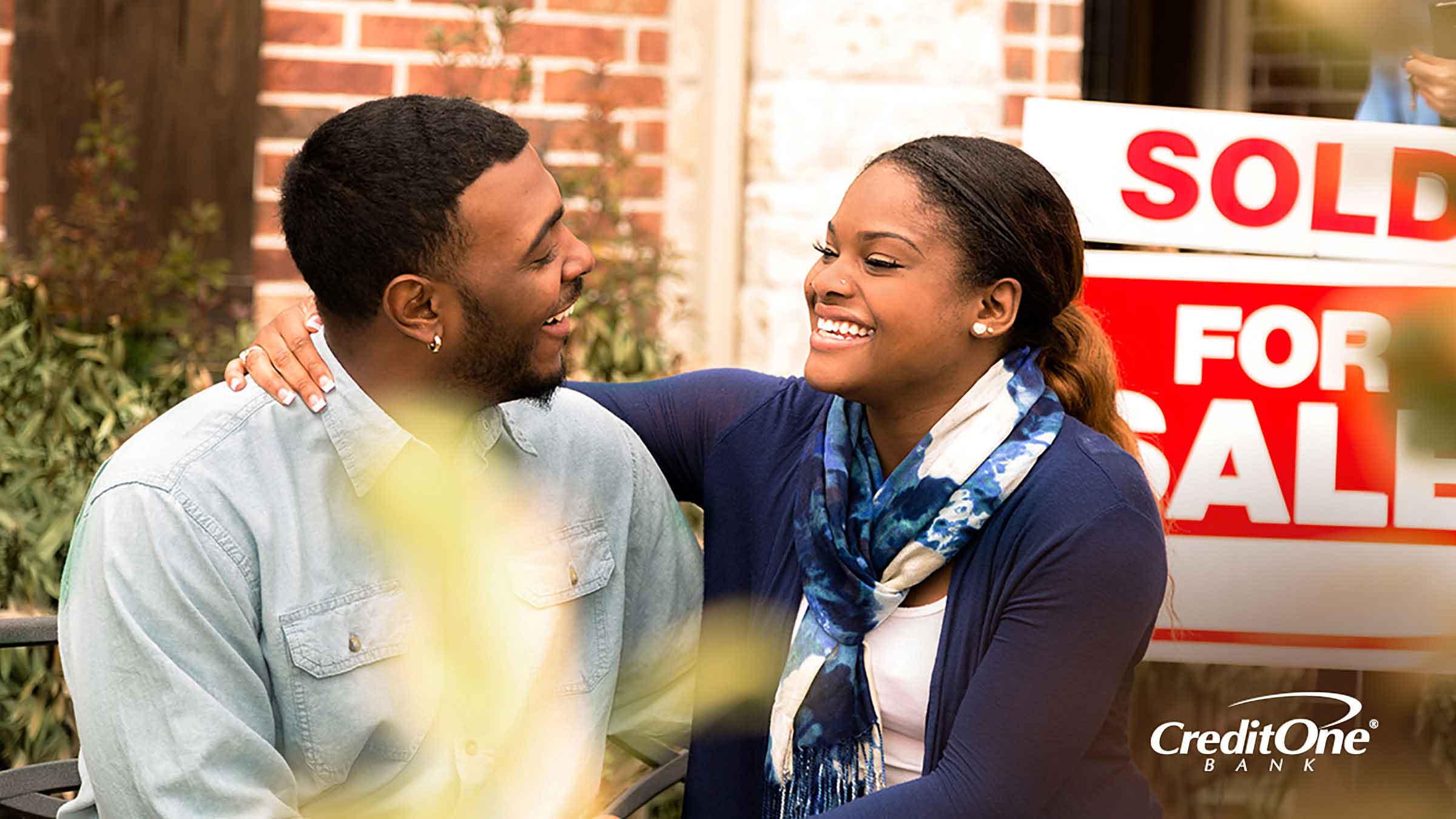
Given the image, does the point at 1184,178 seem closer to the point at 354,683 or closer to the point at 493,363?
the point at 493,363

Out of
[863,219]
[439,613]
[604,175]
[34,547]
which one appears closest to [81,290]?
[34,547]

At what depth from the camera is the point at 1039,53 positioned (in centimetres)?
342

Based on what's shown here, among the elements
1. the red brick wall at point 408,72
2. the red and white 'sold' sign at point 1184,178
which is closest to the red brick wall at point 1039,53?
the red brick wall at point 408,72

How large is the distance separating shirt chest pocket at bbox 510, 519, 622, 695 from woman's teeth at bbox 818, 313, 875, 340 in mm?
397

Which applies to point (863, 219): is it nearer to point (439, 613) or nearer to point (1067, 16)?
point (439, 613)

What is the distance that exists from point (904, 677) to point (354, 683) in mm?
683

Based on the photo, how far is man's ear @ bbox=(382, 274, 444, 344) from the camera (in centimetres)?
183

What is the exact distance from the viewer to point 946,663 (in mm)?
1916

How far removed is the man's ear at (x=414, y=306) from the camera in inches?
72.1

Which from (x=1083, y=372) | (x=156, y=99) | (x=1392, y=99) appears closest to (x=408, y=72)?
(x=156, y=99)

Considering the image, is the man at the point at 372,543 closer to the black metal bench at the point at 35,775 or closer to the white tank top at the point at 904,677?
the black metal bench at the point at 35,775

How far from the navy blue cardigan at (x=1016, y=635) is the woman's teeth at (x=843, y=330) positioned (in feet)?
0.70

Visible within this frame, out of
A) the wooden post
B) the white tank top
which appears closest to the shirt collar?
the white tank top

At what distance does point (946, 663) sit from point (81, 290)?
6.43 feet
